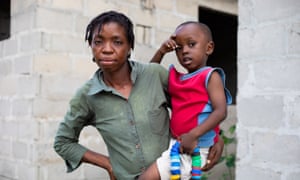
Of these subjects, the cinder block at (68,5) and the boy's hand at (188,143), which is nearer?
the boy's hand at (188,143)

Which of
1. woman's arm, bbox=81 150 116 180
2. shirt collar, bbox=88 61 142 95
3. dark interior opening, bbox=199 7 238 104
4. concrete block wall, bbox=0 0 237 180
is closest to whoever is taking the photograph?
shirt collar, bbox=88 61 142 95

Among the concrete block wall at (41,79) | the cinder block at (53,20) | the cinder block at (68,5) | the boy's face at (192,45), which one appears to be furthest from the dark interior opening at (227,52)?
the boy's face at (192,45)

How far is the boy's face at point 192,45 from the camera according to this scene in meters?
1.67

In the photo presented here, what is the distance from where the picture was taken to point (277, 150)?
99.1 inches

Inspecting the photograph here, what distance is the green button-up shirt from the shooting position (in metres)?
1.63

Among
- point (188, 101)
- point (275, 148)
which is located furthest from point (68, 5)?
point (188, 101)

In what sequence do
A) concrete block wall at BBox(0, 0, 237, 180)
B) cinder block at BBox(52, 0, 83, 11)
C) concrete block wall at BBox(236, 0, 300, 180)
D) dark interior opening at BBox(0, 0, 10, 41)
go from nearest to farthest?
concrete block wall at BBox(236, 0, 300, 180) → concrete block wall at BBox(0, 0, 237, 180) → cinder block at BBox(52, 0, 83, 11) → dark interior opening at BBox(0, 0, 10, 41)

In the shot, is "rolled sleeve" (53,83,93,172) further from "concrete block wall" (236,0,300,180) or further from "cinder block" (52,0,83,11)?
"cinder block" (52,0,83,11)

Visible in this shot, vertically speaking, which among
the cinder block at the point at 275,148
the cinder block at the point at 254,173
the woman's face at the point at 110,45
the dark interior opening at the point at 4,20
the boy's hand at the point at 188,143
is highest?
the dark interior opening at the point at 4,20

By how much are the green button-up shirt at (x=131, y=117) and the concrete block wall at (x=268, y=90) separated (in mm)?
1061

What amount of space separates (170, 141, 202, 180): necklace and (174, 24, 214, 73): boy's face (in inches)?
13.5

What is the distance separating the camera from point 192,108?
1.60 meters

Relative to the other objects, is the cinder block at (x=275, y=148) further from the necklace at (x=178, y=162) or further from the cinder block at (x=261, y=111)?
the necklace at (x=178, y=162)

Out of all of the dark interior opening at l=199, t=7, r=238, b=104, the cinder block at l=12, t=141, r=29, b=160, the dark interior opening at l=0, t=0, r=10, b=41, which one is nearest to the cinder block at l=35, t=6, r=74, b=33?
the cinder block at l=12, t=141, r=29, b=160
